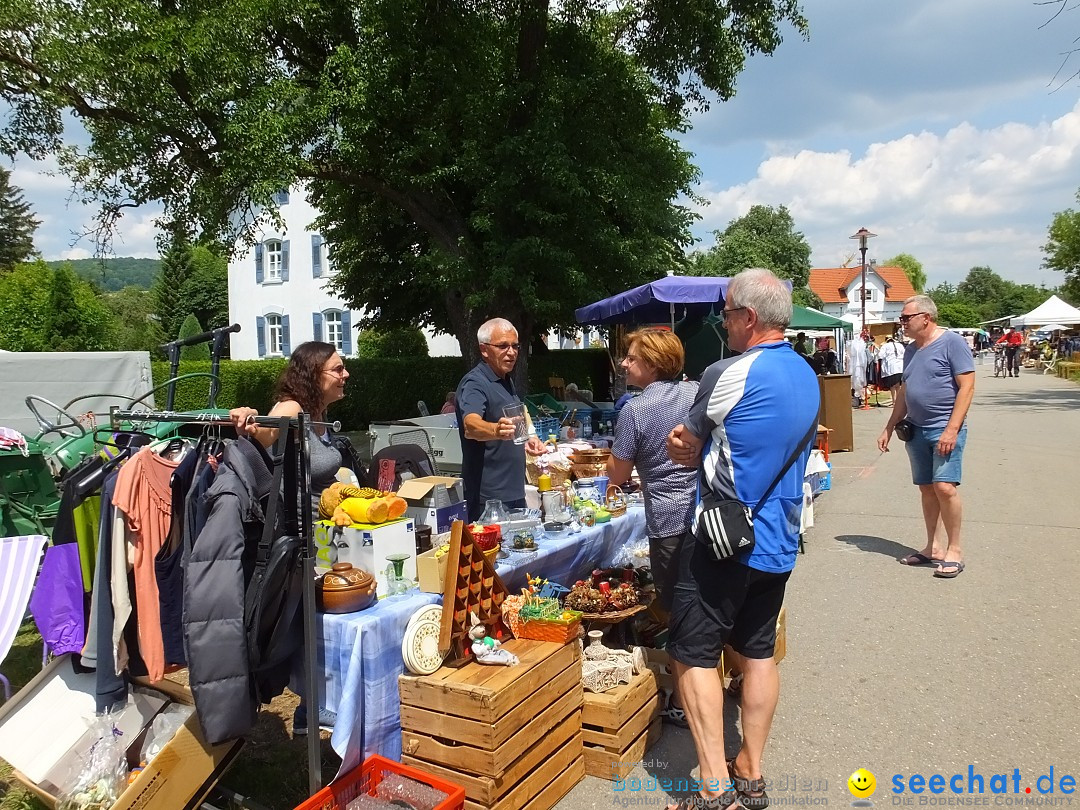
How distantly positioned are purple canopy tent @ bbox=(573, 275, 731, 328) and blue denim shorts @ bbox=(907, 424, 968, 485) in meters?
3.45

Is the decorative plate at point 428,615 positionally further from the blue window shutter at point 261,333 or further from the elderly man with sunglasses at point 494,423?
the blue window shutter at point 261,333

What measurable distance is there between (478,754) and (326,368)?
171 cm

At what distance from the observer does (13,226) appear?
5256cm

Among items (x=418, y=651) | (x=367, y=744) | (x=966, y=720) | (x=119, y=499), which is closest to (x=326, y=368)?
(x=119, y=499)

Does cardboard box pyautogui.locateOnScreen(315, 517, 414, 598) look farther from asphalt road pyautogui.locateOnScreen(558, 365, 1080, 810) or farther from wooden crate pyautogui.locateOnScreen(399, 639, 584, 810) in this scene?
asphalt road pyautogui.locateOnScreen(558, 365, 1080, 810)

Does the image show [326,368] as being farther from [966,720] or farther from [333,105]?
[333,105]

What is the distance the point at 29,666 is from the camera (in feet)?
14.7

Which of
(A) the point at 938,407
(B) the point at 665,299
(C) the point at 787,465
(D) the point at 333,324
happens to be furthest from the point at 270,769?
(D) the point at 333,324

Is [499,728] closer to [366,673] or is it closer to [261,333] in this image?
[366,673]

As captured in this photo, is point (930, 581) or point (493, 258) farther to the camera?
point (493, 258)

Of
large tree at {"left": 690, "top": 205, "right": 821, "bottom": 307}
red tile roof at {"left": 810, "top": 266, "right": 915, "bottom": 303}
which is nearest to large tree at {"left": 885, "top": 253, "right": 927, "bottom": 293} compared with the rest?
red tile roof at {"left": 810, "top": 266, "right": 915, "bottom": 303}

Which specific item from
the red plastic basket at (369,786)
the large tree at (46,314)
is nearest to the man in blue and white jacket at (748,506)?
the red plastic basket at (369,786)

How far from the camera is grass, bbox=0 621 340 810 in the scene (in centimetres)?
318

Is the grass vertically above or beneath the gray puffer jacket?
beneath
